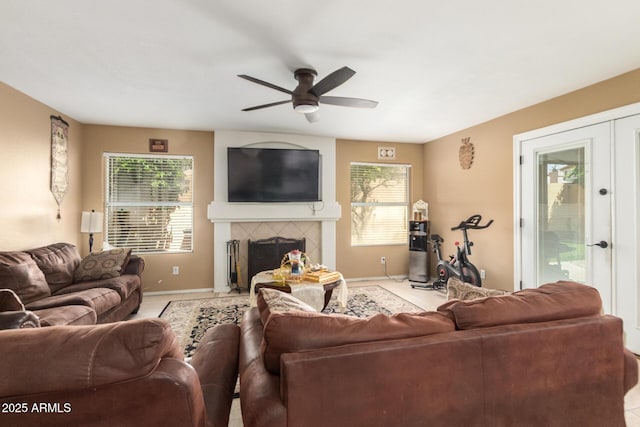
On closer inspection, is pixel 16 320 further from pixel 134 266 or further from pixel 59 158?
pixel 59 158

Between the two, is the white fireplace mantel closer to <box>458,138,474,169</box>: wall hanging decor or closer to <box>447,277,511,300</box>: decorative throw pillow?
<box>458,138,474,169</box>: wall hanging decor

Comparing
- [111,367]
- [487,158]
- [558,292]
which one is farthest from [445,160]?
[111,367]

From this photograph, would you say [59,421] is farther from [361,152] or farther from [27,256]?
[361,152]

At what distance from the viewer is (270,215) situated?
495 centimetres

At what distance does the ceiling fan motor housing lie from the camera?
270 centimetres

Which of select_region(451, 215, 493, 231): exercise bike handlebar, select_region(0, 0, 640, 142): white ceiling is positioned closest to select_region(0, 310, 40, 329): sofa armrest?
select_region(0, 0, 640, 142): white ceiling

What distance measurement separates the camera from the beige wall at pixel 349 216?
5.37 m

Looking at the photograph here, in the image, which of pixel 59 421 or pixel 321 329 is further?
pixel 321 329

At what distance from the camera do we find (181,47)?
235cm

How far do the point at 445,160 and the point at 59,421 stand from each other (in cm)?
538

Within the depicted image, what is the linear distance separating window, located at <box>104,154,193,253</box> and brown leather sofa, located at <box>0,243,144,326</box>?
105 centimetres

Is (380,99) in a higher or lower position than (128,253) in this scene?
higher

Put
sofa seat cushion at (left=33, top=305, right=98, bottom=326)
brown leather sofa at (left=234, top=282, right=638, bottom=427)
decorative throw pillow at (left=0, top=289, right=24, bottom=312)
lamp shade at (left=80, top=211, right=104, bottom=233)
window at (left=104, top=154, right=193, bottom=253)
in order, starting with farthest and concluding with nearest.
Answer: window at (left=104, top=154, right=193, bottom=253) < lamp shade at (left=80, top=211, right=104, bottom=233) < sofa seat cushion at (left=33, top=305, right=98, bottom=326) < decorative throw pillow at (left=0, top=289, right=24, bottom=312) < brown leather sofa at (left=234, top=282, right=638, bottom=427)

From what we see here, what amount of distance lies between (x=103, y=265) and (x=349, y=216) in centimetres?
359
